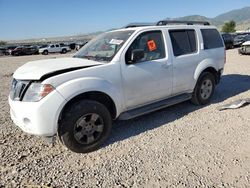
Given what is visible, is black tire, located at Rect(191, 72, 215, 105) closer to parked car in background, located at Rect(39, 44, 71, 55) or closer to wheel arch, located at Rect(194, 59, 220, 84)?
wheel arch, located at Rect(194, 59, 220, 84)

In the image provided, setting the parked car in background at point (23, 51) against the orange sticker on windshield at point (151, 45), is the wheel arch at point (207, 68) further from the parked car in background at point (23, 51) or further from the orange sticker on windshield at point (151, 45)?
the parked car in background at point (23, 51)

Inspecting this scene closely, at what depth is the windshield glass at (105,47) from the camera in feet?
14.6

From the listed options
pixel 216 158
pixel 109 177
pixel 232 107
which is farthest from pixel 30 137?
pixel 232 107

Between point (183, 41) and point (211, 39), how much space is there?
3.95 ft

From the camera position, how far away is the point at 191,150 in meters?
3.88

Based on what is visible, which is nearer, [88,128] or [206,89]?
[88,128]

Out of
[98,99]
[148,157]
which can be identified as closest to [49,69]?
[98,99]

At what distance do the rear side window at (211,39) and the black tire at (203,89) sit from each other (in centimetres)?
72

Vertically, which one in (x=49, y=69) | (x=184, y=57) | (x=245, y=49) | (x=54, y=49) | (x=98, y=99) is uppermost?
(x=49, y=69)

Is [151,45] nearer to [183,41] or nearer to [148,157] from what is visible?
[183,41]

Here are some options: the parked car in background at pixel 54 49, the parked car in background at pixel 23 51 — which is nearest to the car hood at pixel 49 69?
the parked car in background at pixel 54 49

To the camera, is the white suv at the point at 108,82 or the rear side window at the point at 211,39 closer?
the white suv at the point at 108,82

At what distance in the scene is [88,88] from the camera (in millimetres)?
3818

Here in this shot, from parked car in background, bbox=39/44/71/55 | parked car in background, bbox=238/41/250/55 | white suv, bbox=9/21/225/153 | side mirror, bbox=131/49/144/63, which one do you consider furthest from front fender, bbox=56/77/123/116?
parked car in background, bbox=39/44/71/55
